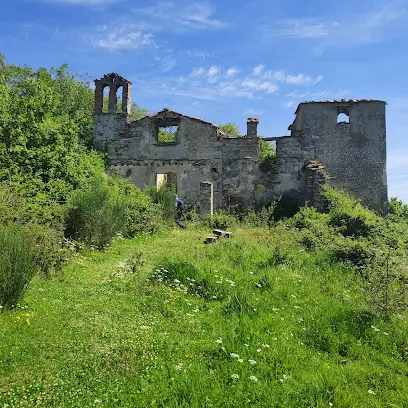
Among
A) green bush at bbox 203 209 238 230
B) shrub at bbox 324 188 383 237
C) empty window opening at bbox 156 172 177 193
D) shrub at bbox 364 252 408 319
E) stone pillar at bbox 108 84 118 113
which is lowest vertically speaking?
shrub at bbox 364 252 408 319

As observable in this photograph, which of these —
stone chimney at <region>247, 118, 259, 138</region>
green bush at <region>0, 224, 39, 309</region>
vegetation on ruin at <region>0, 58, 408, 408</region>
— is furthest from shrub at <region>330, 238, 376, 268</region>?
stone chimney at <region>247, 118, 259, 138</region>

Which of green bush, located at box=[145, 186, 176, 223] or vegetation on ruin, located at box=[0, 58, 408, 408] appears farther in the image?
green bush, located at box=[145, 186, 176, 223]

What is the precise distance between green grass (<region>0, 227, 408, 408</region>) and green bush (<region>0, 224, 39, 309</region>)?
0.24 meters

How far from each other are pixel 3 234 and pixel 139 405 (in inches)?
134

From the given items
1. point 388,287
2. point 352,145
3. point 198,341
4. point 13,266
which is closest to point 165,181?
point 352,145

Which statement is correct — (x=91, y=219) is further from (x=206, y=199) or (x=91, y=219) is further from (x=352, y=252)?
(x=206, y=199)

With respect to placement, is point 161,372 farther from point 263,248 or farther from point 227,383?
point 263,248

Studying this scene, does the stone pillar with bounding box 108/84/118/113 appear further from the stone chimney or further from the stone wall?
the stone wall

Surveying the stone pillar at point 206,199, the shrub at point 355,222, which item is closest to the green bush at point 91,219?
the shrub at point 355,222

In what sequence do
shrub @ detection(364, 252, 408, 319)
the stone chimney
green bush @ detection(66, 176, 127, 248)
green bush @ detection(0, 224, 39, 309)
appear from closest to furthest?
green bush @ detection(0, 224, 39, 309) → shrub @ detection(364, 252, 408, 319) → green bush @ detection(66, 176, 127, 248) → the stone chimney

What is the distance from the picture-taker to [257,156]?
17984 millimetres

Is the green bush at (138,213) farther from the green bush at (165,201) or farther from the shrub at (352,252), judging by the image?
the shrub at (352,252)

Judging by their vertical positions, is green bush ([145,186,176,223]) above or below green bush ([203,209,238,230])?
above

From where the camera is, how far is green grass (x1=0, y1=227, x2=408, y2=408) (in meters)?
3.85
